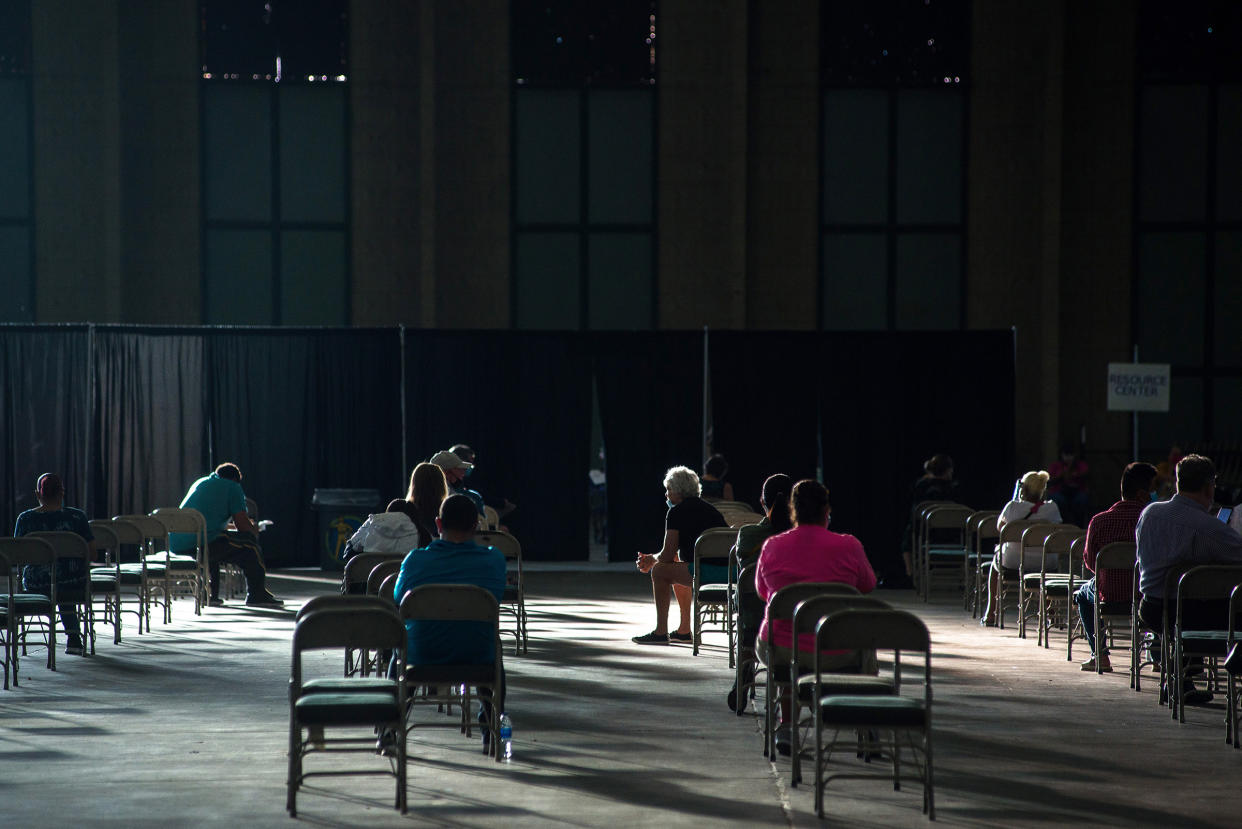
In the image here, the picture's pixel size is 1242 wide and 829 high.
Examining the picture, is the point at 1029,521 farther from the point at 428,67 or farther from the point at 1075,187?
the point at 428,67

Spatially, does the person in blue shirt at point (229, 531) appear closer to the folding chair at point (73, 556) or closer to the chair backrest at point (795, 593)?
the folding chair at point (73, 556)

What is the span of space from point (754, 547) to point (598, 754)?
2.15m

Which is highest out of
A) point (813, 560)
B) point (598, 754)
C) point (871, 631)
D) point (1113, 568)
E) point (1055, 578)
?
point (813, 560)

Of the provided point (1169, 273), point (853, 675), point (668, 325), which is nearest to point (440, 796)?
point (853, 675)

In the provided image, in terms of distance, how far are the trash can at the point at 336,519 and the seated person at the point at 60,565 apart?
536 cm

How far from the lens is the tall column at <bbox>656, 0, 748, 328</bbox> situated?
16938 millimetres

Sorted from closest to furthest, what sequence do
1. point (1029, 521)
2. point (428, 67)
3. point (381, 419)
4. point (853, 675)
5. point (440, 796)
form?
1. point (440, 796)
2. point (853, 675)
3. point (1029, 521)
4. point (381, 419)
5. point (428, 67)

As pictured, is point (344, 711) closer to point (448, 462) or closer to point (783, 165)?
point (448, 462)

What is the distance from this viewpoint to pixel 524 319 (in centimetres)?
1742

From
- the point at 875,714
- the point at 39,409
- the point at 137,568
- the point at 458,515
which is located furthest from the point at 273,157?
the point at 875,714

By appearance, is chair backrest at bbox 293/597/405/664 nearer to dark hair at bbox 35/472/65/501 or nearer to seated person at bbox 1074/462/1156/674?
dark hair at bbox 35/472/65/501

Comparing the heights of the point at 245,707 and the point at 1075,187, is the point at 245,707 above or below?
below

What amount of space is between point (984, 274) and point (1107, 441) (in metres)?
2.66

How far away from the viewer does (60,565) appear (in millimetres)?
8812
